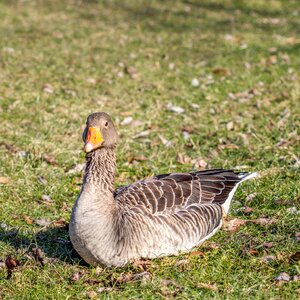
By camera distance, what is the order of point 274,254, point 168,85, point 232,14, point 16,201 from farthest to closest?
point 232,14 → point 168,85 → point 16,201 → point 274,254

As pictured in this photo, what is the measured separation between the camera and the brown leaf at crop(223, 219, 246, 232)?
20.5ft

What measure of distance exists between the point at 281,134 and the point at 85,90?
11.7 feet

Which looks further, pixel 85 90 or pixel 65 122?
pixel 85 90

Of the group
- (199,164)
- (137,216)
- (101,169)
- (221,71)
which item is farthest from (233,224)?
(221,71)

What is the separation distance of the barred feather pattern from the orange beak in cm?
18

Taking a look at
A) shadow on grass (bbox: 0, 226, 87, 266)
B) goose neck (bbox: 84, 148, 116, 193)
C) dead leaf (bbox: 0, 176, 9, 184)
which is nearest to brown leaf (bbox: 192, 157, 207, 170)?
shadow on grass (bbox: 0, 226, 87, 266)

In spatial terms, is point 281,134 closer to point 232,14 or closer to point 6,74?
point 6,74

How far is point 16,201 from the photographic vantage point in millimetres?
6953

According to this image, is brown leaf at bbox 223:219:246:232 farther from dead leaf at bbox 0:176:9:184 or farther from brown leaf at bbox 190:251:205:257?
dead leaf at bbox 0:176:9:184

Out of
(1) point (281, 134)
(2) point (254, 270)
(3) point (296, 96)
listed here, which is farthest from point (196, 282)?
(3) point (296, 96)

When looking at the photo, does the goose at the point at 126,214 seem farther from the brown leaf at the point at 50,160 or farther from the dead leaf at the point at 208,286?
the brown leaf at the point at 50,160

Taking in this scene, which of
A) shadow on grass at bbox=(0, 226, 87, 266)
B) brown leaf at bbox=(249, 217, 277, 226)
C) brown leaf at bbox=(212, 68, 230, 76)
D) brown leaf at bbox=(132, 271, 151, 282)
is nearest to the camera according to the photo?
brown leaf at bbox=(132, 271, 151, 282)

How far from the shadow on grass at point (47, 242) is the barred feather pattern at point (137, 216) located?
0.45m

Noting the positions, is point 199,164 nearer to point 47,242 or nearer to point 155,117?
point 155,117
